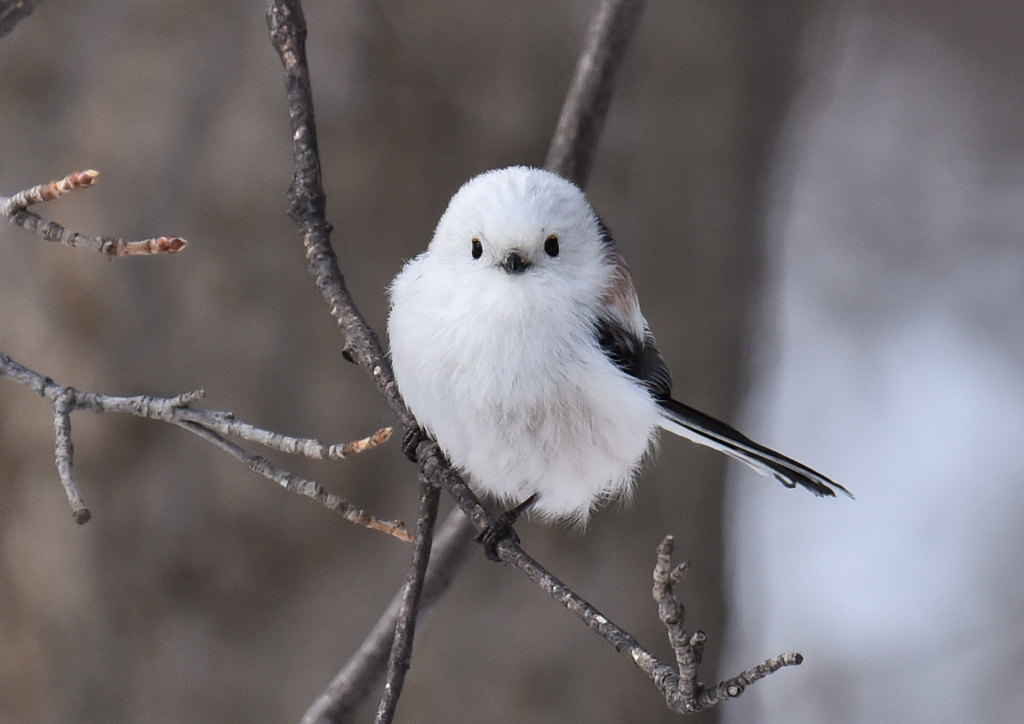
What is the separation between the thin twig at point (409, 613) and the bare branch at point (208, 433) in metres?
0.16

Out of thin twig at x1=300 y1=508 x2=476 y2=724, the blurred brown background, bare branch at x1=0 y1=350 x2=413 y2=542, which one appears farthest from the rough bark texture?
bare branch at x1=0 y1=350 x2=413 y2=542

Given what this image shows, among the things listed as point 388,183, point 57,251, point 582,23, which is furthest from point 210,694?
point 582,23

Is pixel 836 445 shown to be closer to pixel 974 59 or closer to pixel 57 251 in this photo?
pixel 974 59

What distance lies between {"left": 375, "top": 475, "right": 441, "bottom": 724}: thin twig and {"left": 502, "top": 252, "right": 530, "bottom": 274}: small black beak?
29 cm

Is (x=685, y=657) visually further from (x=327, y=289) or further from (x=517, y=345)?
(x=327, y=289)

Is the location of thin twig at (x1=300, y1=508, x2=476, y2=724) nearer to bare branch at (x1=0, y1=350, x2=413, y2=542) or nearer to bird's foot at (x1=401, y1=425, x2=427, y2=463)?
bird's foot at (x1=401, y1=425, x2=427, y2=463)

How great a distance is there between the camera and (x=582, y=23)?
222cm

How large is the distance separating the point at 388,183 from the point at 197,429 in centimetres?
123

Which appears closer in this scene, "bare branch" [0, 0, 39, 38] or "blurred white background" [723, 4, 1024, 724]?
"bare branch" [0, 0, 39, 38]

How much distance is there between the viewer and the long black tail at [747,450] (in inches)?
48.1

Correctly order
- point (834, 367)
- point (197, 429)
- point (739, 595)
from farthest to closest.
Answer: point (834, 367) < point (739, 595) < point (197, 429)

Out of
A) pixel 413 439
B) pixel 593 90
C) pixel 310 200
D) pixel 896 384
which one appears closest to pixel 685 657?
pixel 413 439

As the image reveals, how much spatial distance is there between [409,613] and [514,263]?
17.6 inches

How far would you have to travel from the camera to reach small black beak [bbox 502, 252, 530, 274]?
1.27 m
